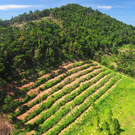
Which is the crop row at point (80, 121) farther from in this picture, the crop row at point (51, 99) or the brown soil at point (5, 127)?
the brown soil at point (5, 127)

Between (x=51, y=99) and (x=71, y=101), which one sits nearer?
(x=51, y=99)

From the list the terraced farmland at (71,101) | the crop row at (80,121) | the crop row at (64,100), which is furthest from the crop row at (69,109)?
the crop row at (80,121)

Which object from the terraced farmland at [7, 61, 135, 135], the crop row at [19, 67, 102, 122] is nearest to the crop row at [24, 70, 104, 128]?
the terraced farmland at [7, 61, 135, 135]

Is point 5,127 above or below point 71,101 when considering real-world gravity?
below

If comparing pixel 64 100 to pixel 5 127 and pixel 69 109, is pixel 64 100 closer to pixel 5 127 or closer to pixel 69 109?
pixel 69 109

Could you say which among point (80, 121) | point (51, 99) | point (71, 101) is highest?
point (51, 99)

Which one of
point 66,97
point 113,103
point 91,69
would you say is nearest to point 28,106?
point 66,97

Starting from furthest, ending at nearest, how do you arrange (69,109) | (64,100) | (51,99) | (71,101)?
(71,101)
(64,100)
(51,99)
(69,109)

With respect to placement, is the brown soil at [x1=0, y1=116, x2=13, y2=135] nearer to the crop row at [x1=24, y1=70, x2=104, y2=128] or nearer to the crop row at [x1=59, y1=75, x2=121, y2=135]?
the crop row at [x1=24, y1=70, x2=104, y2=128]

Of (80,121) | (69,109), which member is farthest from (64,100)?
(80,121)

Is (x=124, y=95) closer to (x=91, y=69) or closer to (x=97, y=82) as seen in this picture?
(x=97, y=82)
